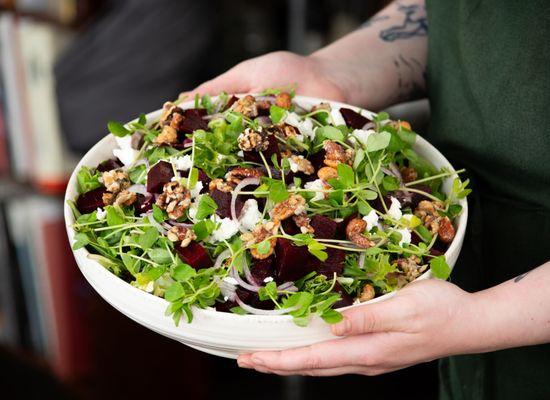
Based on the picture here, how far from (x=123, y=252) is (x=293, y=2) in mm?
1938

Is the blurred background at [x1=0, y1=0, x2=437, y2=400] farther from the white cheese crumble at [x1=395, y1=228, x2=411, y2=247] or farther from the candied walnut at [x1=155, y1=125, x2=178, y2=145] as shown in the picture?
the white cheese crumble at [x1=395, y1=228, x2=411, y2=247]

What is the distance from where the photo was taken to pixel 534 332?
91 centimetres

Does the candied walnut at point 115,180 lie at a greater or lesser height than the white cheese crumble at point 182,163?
lesser

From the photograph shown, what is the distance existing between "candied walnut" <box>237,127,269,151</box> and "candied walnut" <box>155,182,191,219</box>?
0.10 metres

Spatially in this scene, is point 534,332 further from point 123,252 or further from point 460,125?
point 123,252

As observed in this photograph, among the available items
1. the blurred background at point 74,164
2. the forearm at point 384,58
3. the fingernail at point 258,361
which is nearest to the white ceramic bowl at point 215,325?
the fingernail at point 258,361

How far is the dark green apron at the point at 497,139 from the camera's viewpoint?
102cm

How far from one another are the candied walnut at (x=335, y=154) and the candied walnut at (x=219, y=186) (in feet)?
0.46

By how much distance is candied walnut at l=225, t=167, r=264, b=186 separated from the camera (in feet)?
3.01

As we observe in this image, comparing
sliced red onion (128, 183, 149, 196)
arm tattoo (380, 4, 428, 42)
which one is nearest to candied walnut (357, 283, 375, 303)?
sliced red onion (128, 183, 149, 196)

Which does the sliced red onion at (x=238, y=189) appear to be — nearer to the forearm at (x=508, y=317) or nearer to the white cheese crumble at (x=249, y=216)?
the white cheese crumble at (x=249, y=216)

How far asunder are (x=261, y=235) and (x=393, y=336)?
0.20 metres

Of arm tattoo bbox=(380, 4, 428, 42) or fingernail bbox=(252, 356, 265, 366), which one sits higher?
arm tattoo bbox=(380, 4, 428, 42)

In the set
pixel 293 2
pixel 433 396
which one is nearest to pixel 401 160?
pixel 433 396
